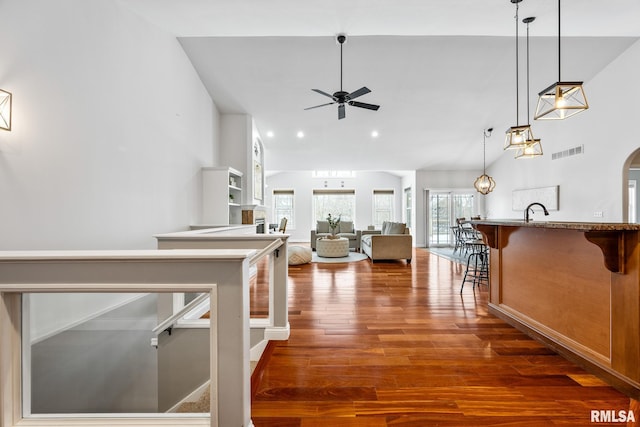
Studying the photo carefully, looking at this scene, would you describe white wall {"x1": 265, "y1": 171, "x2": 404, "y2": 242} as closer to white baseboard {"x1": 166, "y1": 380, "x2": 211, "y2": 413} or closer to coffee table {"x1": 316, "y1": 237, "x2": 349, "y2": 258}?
coffee table {"x1": 316, "y1": 237, "x2": 349, "y2": 258}

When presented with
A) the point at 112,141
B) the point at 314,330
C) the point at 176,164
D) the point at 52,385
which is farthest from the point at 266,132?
the point at 52,385

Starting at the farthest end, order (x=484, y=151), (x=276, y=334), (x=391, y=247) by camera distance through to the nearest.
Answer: (x=484, y=151) → (x=391, y=247) → (x=276, y=334)

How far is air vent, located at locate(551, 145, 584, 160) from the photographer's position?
5762 mm

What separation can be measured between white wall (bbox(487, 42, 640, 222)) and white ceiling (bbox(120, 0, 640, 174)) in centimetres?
30

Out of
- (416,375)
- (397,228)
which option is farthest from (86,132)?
(397,228)

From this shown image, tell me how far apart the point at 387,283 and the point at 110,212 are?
3.79m

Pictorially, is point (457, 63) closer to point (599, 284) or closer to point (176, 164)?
point (599, 284)

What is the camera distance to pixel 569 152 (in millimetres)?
6047

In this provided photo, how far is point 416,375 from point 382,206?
943 cm

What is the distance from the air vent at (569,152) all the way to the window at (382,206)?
530 centimetres

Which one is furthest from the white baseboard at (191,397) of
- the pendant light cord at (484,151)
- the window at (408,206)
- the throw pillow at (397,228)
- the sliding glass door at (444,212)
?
the window at (408,206)

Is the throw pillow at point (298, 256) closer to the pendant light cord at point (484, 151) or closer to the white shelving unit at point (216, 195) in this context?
the white shelving unit at point (216, 195)

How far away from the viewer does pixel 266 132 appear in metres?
6.80

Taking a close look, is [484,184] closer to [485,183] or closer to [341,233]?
[485,183]
